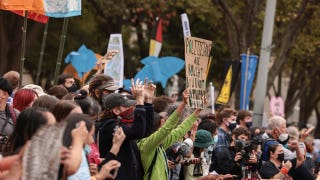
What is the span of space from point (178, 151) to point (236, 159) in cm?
100

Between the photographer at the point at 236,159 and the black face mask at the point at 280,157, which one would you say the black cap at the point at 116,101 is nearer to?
the photographer at the point at 236,159

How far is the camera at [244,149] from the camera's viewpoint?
10320mm

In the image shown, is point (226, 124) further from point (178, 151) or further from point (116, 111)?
point (116, 111)

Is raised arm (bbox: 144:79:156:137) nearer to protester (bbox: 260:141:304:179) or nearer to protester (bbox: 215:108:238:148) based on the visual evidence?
protester (bbox: 260:141:304:179)

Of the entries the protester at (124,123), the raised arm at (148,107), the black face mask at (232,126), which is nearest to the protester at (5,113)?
the protester at (124,123)

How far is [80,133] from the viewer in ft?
19.1

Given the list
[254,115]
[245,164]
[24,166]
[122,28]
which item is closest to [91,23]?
[122,28]

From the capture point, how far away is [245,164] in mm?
10375

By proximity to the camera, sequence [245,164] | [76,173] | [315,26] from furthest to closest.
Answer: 1. [315,26]
2. [245,164]
3. [76,173]

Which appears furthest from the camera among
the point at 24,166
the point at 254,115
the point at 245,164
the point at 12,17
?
the point at 12,17

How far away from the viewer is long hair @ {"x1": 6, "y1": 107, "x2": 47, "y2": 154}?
217 inches

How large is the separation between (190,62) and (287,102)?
83.2ft

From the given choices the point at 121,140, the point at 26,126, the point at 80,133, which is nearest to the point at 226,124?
the point at 121,140

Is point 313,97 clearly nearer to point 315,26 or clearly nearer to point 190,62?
point 315,26
